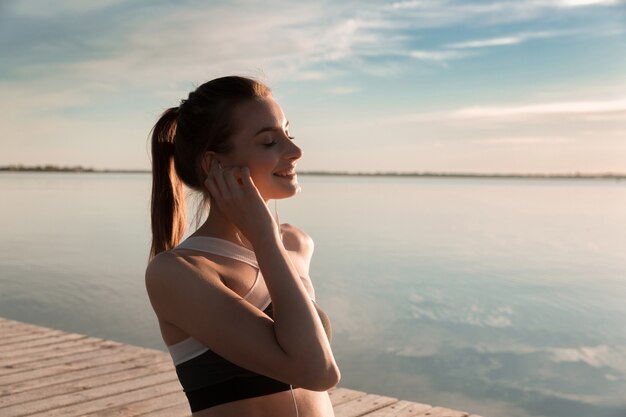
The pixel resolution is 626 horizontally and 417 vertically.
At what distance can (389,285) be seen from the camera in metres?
13.7

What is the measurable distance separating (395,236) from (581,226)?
32.2 ft

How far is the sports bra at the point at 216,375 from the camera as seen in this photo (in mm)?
1919

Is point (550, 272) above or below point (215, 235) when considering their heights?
below

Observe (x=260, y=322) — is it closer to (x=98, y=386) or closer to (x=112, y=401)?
(x=112, y=401)

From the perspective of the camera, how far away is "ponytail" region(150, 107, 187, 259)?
2.32 metres

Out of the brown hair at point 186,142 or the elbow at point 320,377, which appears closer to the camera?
the elbow at point 320,377

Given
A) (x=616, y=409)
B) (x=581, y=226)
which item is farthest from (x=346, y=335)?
(x=581, y=226)

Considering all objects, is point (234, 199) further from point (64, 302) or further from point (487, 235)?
point (487, 235)

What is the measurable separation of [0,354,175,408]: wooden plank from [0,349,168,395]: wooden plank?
2.7 inches

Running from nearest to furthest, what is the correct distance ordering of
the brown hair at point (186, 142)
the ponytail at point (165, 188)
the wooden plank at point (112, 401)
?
the brown hair at point (186, 142) → the ponytail at point (165, 188) → the wooden plank at point (112, 401)

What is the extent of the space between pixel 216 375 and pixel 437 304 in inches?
423

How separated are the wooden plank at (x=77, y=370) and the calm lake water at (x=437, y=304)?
2774 mm

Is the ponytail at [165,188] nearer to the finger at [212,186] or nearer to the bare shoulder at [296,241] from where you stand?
the finger at [212,186]

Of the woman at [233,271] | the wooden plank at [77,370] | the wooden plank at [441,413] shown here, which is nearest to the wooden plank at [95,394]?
the wooden plank at [77,370]
